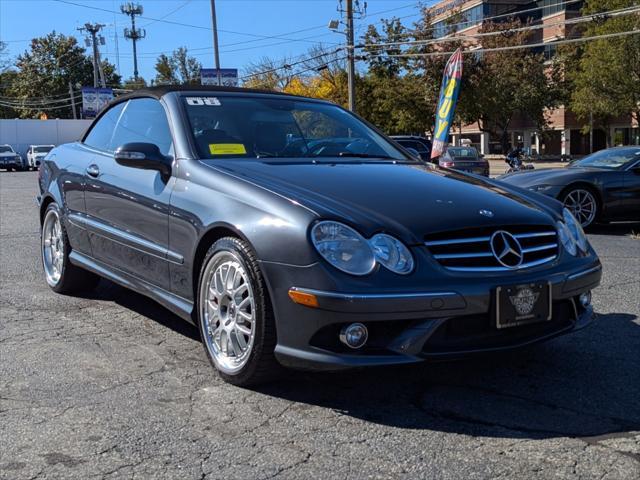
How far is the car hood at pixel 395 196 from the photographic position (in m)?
3.36

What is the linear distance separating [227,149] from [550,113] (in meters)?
53.0

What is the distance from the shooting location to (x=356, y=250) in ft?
10.6

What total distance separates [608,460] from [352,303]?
1189mm

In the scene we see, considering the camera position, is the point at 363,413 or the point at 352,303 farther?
the point at 363,413

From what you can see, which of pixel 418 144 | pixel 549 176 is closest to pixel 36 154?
pixel 418 144

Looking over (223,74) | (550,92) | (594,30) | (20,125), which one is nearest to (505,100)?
(550,92)

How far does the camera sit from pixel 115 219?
15.5 ft

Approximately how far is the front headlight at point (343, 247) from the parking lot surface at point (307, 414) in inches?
21.1

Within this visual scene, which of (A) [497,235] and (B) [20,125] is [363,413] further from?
(B) [20,125]

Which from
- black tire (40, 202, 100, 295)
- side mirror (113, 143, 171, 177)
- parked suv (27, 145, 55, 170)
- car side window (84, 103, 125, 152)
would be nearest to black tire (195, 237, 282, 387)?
side mirror (113, 143, 171, 177)

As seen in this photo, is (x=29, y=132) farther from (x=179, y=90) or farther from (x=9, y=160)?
(x=179, y=90)

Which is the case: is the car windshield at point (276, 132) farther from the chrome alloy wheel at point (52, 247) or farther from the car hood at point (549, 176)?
the car hood at point (549, 176)

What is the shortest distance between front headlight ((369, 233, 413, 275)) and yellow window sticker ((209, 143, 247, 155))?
1411 mm

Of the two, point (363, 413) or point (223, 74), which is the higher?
point (223, 74)
